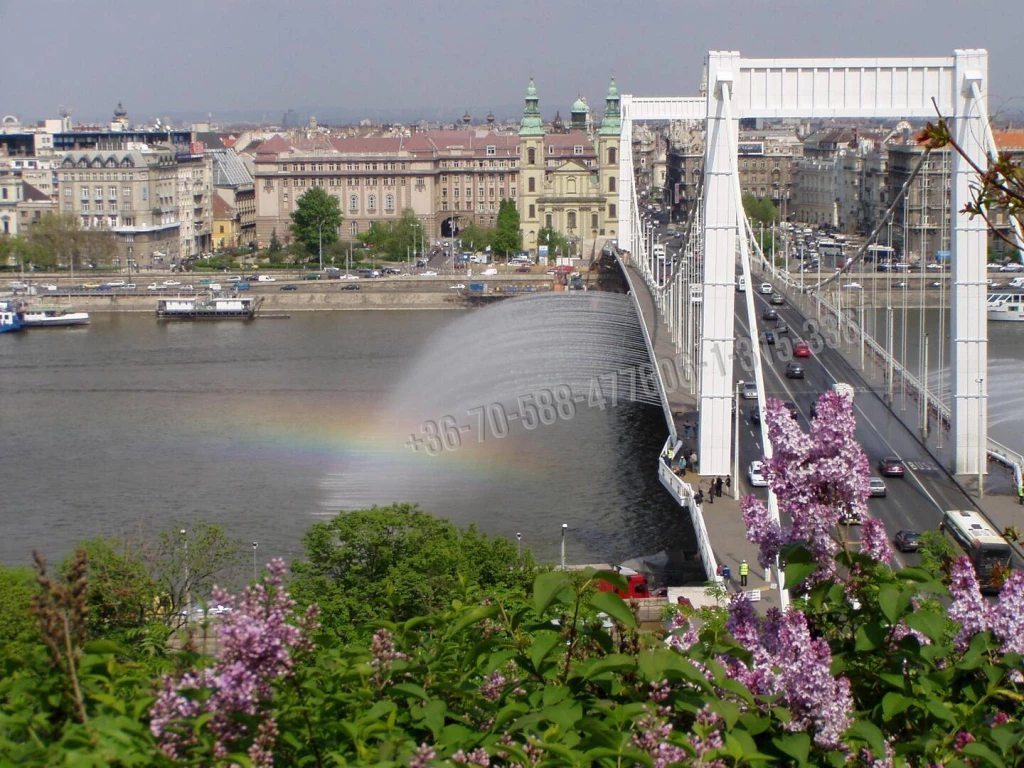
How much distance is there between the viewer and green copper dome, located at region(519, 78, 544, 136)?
95.8ft

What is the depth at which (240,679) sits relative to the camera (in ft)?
4.99

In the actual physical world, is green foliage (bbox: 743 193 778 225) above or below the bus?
above

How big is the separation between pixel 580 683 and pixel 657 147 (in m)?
45.7

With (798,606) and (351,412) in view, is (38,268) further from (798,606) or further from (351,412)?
(798,606)

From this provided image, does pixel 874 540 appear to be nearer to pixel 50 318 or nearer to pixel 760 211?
pixel 50 318

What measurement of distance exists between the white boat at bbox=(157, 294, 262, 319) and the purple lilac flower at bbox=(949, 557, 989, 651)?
20190 millimetres

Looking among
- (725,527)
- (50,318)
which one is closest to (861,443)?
(725,527)

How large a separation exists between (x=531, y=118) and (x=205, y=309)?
10135 millimetres

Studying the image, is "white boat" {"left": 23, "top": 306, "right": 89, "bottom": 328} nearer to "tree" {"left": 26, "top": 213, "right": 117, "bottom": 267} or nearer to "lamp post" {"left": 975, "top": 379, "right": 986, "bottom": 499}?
"tree" {"left": 26, "top": 213, "right": 117, "bottom": 267}

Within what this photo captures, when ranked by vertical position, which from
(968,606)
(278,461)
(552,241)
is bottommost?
(278,461)

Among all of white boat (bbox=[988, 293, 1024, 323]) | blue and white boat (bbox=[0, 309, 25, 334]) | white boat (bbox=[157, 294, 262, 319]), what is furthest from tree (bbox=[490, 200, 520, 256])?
white boat (bbox=[988, 293, 1024, 323])

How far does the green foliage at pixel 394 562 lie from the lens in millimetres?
5809

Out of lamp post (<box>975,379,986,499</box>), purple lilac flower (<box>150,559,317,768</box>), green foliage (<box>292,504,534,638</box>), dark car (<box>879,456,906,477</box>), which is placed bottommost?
green foliage (<box>292,504,534,638</box>)

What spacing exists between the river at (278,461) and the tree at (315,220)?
10.3 m
